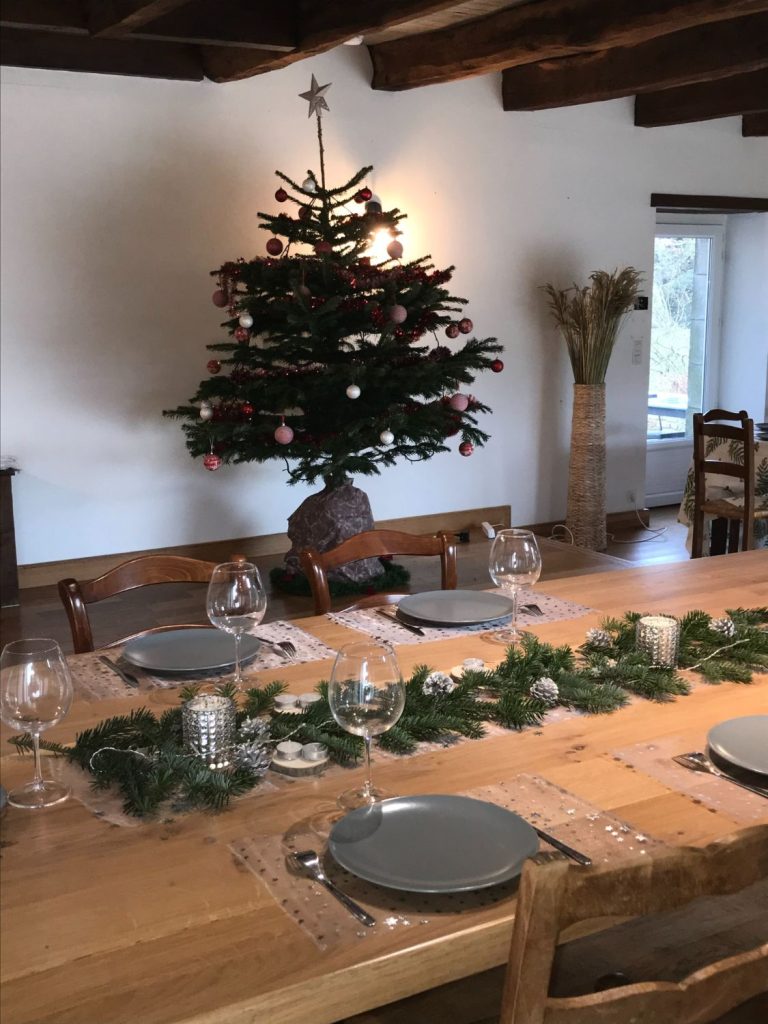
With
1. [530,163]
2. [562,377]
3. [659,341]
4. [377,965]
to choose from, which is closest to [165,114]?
[530,163]

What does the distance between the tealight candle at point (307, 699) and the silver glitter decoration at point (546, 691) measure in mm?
323

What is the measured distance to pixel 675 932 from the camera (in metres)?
1.52

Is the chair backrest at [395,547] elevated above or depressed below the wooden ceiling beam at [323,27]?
below

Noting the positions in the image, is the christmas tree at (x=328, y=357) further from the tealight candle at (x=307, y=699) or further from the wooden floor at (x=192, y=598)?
the tealight candle at (x=307, y=699)

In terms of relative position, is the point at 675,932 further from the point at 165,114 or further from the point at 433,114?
the point at 433,114

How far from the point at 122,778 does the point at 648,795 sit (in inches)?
25.3

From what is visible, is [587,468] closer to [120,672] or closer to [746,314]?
[746,314]

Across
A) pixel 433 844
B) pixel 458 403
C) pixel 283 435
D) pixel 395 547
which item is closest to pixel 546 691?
pixel 433 844

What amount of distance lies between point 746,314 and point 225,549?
4021 millimetres

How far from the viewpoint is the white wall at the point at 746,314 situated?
7.29 m

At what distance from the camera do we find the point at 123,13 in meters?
4.11

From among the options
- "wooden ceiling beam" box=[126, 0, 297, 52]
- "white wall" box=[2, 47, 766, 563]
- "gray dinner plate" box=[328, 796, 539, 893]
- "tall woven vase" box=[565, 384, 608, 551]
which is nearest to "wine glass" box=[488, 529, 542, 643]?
"gray dinner plate" box=[328, 796, 539, 893]

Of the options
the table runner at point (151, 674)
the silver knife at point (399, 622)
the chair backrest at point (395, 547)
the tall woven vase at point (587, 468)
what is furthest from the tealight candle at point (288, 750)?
the tall woven vase at point (587, 468)

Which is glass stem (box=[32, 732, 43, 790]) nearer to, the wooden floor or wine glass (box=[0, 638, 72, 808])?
wine glass (box=[0, 638, 72, 808])
